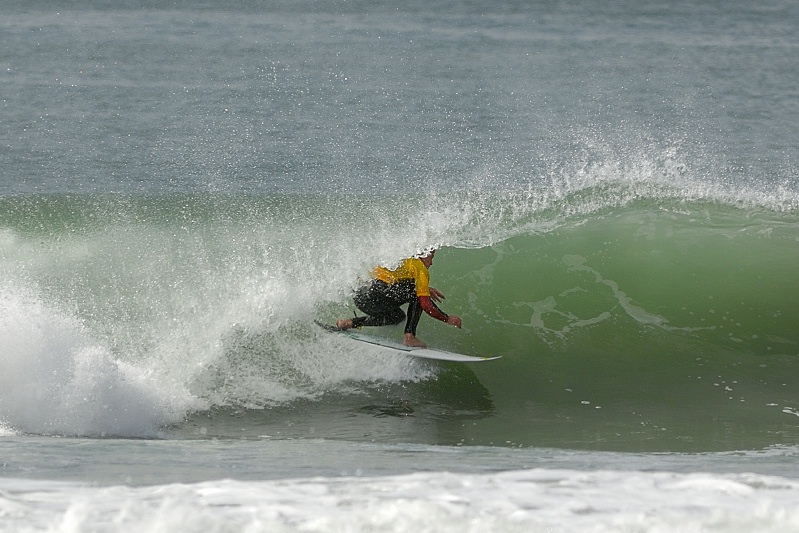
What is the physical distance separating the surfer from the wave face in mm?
428

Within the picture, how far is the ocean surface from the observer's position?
5207 mm

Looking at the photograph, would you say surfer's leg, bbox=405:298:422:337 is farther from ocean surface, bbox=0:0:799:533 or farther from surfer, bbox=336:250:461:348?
ocean surface, bbox=0:0:799:533

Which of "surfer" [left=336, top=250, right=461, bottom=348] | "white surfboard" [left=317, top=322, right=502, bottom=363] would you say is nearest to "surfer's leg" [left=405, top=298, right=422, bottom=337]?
"surfer" [left=336, top=250, right=461, bottom=348]

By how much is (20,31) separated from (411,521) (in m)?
29.5

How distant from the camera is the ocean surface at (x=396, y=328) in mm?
5207

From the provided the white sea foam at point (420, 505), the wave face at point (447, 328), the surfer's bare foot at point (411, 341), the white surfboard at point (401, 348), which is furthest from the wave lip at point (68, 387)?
the white sea foam at point (420, 505)

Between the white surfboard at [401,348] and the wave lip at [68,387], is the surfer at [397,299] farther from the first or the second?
the wave lip at [68,387]

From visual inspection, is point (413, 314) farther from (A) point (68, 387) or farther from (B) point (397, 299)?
(A) point (68, 387)

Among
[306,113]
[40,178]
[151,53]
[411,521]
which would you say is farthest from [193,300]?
[151,53]

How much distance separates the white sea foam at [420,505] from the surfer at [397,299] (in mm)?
3433

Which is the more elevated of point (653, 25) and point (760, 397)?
point (653, 25)

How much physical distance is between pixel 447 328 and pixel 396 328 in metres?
0.69

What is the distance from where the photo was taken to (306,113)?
21250 mm

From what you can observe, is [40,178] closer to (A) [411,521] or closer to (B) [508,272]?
(B) [508,272]
